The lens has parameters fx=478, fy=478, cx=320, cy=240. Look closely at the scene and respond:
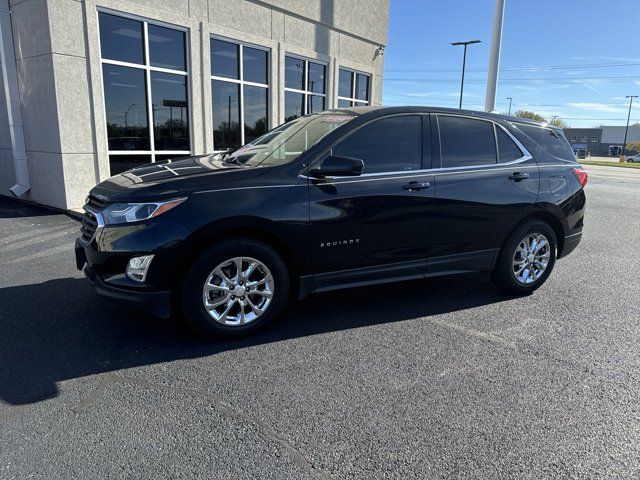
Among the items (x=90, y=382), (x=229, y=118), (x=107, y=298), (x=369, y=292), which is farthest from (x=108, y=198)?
(x=229, y=118)

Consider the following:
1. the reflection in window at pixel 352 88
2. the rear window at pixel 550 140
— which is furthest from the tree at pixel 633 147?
the rear window at pixel 550 140

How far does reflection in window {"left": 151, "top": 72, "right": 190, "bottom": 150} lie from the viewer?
9.91m

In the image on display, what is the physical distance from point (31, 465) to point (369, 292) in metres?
3.39

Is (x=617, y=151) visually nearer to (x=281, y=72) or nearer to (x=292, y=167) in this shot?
(x=281, y=72)

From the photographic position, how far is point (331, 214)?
3.90m

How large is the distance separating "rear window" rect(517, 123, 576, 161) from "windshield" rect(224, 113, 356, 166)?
2.13 m

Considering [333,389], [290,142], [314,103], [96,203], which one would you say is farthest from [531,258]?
[314,103]

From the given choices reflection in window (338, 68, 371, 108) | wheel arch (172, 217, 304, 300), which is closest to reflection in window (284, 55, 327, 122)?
reflection in window (338, 68, 371, 108)

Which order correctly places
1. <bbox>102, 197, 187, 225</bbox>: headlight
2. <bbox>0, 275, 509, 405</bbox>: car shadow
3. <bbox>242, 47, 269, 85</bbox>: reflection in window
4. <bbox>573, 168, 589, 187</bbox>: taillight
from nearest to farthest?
<bbox>0, 275, 509, 405</bbox>: car shadow, <bbox>102, 197, 187, 225</bbox>: headlight, <bbox>573, 168, 589, 187</bbox>: taillight, <bbox>242, 47, 269, 85</bbox>: reflection in window

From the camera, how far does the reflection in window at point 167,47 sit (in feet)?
31.8

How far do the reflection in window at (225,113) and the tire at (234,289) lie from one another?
827 cm

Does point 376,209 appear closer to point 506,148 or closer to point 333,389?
point 333,389

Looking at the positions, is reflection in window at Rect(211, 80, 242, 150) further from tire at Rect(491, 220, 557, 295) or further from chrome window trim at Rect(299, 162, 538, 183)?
tire at Rect(491, 220, 557, 295)

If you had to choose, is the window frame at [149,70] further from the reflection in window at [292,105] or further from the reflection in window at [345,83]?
the reflection in window at [345,83]
